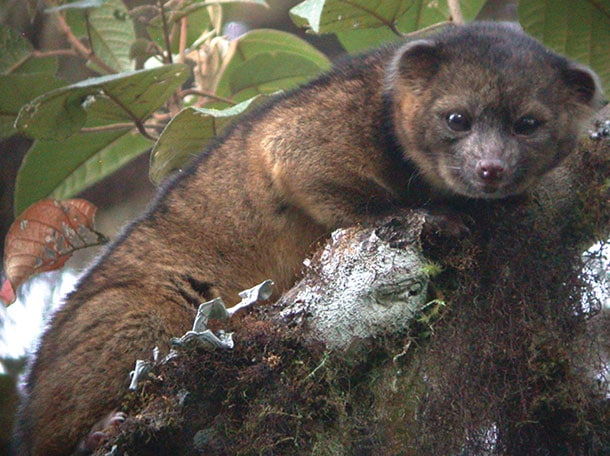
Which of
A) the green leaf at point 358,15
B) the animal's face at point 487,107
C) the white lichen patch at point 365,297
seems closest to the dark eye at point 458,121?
the animal's face at point 487,107

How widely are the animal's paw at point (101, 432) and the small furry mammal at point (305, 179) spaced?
18mm

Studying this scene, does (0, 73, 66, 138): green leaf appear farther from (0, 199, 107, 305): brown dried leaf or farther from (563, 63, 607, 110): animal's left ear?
(563, 63, 607, 110): animal's left ear

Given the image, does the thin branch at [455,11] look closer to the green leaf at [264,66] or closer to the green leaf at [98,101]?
the green leaf at [264,66]

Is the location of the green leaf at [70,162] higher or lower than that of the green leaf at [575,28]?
lower

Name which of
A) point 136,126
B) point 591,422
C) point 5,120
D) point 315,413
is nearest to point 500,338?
point 591,422

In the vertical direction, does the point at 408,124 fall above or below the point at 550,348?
above

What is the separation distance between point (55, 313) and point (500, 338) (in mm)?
2290

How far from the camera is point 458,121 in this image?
13.0ft

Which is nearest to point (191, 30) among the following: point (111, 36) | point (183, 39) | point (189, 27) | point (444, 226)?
point (189, 27)

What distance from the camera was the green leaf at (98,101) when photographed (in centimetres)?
445

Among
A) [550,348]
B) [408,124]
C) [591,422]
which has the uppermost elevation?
[408,124]

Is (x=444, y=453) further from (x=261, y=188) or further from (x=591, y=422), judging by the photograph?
(x=261, y=188)

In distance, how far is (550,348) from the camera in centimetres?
333

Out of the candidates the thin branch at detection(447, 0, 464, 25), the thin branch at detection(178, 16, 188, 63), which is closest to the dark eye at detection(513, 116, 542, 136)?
the thin branch at detection(447, 0, 464, 25)
